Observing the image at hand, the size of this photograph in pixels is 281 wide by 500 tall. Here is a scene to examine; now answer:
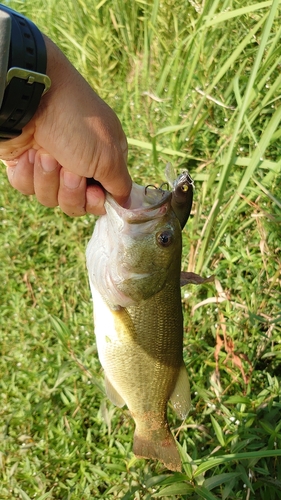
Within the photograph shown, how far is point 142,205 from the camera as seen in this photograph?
200 centimetres

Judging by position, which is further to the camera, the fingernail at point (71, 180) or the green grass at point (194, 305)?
the green grass at point (194, 305)

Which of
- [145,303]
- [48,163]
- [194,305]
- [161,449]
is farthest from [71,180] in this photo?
[194,305]

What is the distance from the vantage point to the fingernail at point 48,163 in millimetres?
1783

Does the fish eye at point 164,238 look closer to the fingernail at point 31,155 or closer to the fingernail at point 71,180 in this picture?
the fingernail at point 71,180

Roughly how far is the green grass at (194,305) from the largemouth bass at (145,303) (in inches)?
12.0

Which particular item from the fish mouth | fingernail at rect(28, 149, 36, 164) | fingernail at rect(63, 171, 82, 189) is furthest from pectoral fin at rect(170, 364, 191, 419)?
fingernail at rect(28, 149, 36, 164)

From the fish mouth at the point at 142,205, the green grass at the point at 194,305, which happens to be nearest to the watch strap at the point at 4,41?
the fish mouth at the point at 142,205

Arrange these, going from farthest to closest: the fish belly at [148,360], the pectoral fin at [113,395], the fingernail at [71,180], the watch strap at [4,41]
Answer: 1. the pectoral fin at [113,395]
2. the fish belly at [148,360]
3. the fingernail at [71,180]
4. the watch strap at [4,41]

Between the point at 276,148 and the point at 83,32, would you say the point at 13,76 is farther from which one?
the point at 83,32

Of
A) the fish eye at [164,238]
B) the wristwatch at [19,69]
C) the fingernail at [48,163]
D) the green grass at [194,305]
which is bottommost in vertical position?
the green grass at [194,305]

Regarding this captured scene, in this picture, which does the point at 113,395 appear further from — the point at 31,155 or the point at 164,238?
the point at 31,155

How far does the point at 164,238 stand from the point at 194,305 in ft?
4.16

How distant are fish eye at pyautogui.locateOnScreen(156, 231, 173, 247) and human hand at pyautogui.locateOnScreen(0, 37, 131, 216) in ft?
0.61

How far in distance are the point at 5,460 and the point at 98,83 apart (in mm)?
2886
